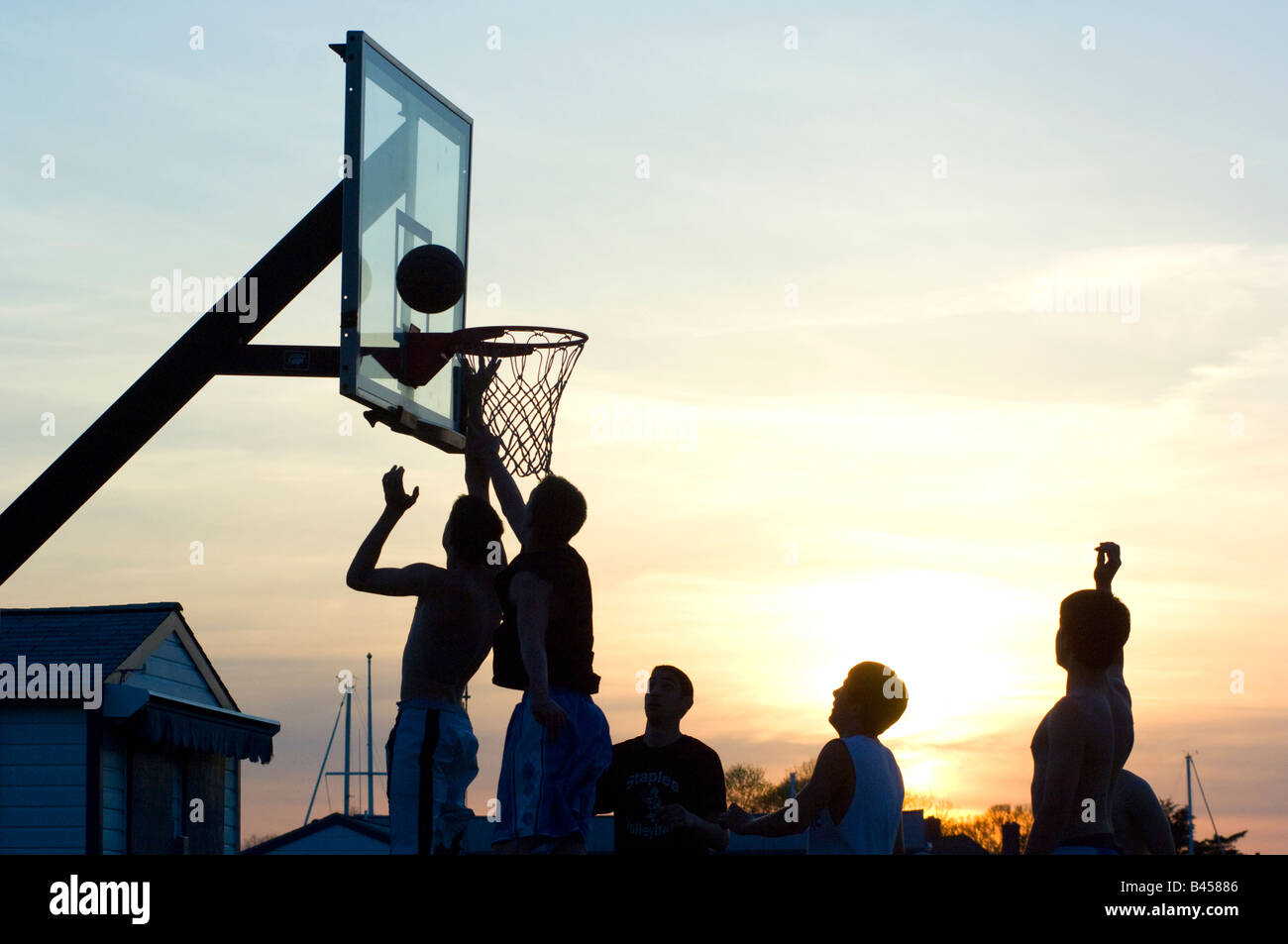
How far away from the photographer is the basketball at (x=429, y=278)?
8891 mm

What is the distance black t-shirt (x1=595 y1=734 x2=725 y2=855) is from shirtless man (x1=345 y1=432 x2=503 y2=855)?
2.40 feet

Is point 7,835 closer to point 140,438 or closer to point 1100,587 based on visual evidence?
point 140,438

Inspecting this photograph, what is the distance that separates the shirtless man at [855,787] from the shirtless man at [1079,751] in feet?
2.11

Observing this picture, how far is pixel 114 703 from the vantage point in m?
17.3

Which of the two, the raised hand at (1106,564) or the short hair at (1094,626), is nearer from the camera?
the short hair at (1094,626)

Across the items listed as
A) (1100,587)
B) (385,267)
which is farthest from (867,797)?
(385,267)

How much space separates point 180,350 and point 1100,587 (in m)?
5.23

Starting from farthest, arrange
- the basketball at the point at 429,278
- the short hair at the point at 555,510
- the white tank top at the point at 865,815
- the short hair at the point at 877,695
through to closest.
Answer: the basketball at the point at 429,278, the short hair at the point at 555,510, the short hair at the point at 877,695, the white tank top at the point at 865,815

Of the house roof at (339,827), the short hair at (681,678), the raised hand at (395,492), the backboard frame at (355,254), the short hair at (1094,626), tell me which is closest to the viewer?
the short hair at (1094,626)

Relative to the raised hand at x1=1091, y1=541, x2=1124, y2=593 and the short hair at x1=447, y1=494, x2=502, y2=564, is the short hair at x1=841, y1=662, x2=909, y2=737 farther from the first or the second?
the short hair at x1=447, y1=494, x2=502, y2=564

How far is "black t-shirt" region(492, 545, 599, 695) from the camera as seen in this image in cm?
638

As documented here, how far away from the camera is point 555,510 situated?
649 centimetres

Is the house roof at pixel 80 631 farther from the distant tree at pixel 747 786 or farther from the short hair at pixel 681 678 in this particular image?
the distant tree at pixel 747 786

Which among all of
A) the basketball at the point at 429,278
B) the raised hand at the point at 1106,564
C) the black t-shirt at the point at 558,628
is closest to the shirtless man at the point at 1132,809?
the raised hand at the point at 1106,564
